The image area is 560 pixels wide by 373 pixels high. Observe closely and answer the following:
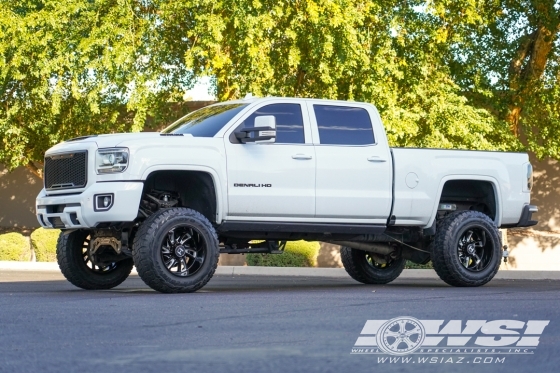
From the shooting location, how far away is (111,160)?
1228cm

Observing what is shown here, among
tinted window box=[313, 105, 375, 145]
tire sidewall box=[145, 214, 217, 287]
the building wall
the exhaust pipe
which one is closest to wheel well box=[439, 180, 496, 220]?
the exhaust pipe

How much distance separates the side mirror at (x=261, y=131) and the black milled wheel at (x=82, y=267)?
249 cm

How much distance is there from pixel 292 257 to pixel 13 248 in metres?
6.52

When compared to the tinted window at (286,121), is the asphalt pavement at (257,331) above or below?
below

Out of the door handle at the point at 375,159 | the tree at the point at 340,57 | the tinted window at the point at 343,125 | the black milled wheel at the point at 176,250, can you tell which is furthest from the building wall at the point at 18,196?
the black milled wheel at the point at 176,250

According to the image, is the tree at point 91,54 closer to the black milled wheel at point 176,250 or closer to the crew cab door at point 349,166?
the crew cab door at point 349,166

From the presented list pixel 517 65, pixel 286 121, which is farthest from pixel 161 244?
pixel 517 65

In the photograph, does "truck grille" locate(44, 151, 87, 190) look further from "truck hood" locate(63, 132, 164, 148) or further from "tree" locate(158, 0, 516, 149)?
"tree" locate(158, 0, 516, 149)

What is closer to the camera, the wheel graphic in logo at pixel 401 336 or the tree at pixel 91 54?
the wheel graphic in logo at pixel 401 336

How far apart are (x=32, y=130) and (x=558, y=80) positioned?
13.5 meters

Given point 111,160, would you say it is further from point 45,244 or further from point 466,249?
point 45,244

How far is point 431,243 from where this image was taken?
1448cm

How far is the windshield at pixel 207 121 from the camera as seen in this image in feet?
43.2

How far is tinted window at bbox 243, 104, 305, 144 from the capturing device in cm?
1338
